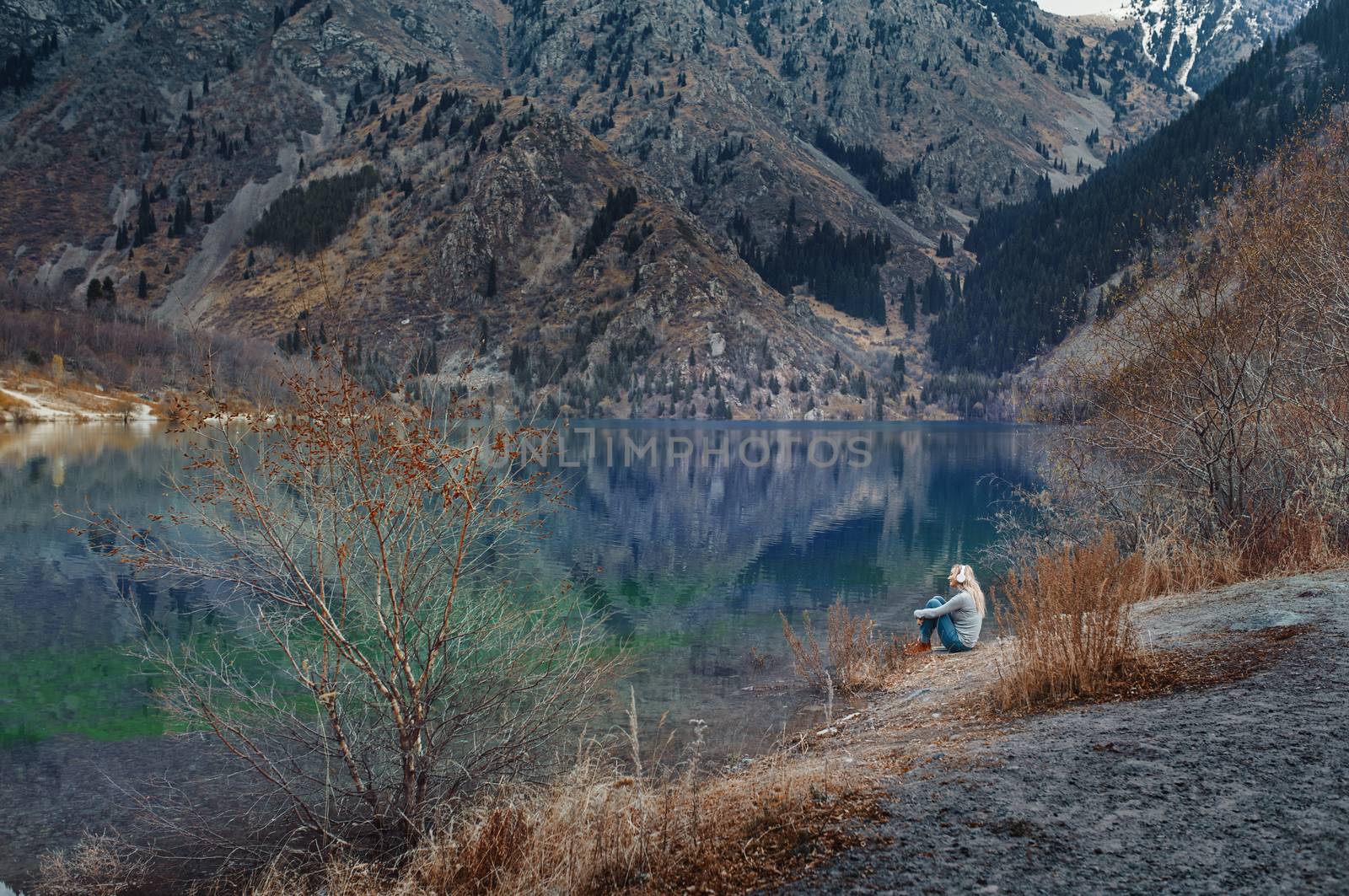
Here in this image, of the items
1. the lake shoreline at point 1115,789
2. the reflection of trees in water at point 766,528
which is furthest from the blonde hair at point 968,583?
the reflection of trees in water at point 766,528

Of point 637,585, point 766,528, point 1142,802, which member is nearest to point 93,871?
point 1142,802

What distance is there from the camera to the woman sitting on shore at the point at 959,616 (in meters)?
12.8

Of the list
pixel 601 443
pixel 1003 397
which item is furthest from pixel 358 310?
pixel 1003 397

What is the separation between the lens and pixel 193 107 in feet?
623

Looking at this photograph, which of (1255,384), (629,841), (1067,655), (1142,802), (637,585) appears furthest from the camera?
(637,585)

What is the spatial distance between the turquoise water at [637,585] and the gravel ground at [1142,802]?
5.22 metres

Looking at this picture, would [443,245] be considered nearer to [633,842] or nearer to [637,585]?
[637,585]

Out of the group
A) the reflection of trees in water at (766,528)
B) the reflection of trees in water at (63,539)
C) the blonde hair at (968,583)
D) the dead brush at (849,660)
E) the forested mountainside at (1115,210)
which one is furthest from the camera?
the forested mountainside at (1115,210)

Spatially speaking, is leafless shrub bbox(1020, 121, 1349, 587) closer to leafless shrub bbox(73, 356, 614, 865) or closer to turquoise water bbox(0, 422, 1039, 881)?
turquoise water bbox(0, 422, 1039, 881)

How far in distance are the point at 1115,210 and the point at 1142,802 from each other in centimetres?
17274

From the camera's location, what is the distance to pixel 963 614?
12859mm

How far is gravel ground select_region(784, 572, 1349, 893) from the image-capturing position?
376 centimetres

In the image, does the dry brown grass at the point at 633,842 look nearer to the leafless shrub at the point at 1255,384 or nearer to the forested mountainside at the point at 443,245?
the leafless shrub at the point at 1255,384

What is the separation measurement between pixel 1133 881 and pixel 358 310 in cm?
14342
